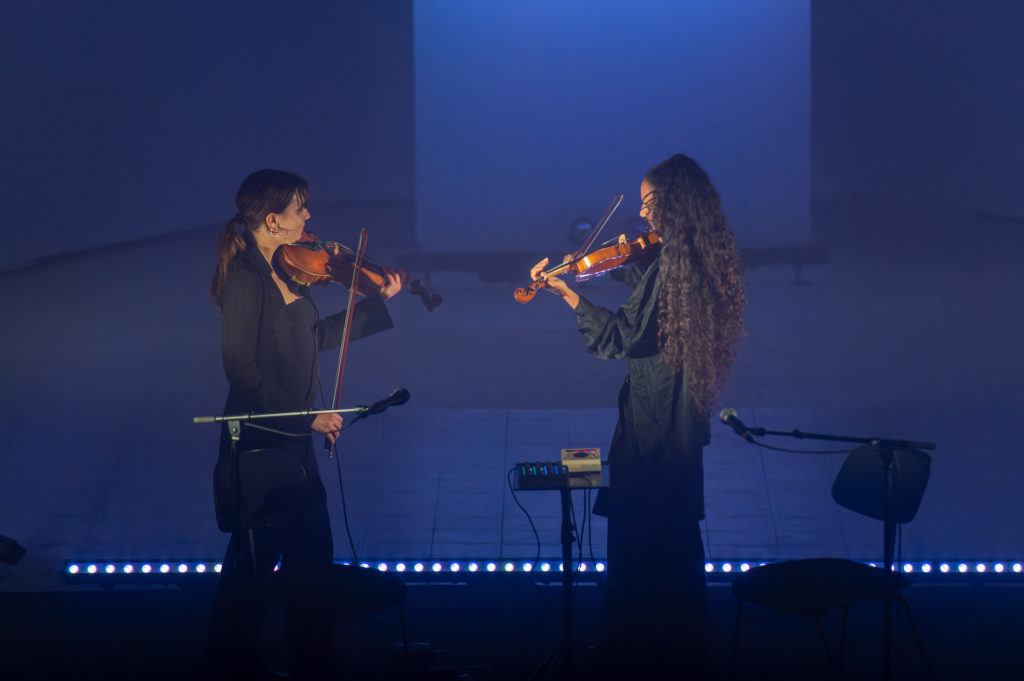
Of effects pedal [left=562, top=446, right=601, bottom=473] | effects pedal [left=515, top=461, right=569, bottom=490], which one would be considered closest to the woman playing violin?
effects pedal [left=515, top=461, right=569, bottom=490]

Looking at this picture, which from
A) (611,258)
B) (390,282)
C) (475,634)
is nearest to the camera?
(611,258)

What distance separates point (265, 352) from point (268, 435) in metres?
0.23

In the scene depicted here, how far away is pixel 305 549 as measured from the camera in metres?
2.42

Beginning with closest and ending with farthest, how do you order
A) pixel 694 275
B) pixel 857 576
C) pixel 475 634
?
pixel 694 275, pixel 857 576, pixel 475 634

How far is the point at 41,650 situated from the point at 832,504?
2893 millimetres

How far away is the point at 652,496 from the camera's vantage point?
2406 millimetres

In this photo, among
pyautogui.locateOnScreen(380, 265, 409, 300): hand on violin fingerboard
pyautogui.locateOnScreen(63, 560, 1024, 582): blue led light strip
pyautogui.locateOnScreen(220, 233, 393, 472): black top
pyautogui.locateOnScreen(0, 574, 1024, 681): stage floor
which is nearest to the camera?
pyautogui.locateOnScreen(220, 233, 393, 472): black top

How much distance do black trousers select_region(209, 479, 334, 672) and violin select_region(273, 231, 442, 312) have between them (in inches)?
23.7

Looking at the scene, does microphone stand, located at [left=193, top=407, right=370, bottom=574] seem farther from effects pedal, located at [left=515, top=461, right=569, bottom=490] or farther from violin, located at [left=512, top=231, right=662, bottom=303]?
violin, located at [left=512, top=231, right=662, bottom=303]

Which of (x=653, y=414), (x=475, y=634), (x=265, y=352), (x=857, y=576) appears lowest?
(x=475, y=634)

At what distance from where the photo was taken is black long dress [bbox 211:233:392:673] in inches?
90.3

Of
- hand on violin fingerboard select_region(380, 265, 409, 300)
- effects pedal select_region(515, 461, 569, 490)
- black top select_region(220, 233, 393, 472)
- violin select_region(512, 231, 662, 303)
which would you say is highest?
hand on violin fingerboard select_region(380, 265, 409, 300)

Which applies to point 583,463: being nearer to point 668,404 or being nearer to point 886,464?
point 668,404

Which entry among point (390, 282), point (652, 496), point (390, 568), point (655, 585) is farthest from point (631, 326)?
point (390, 568)
